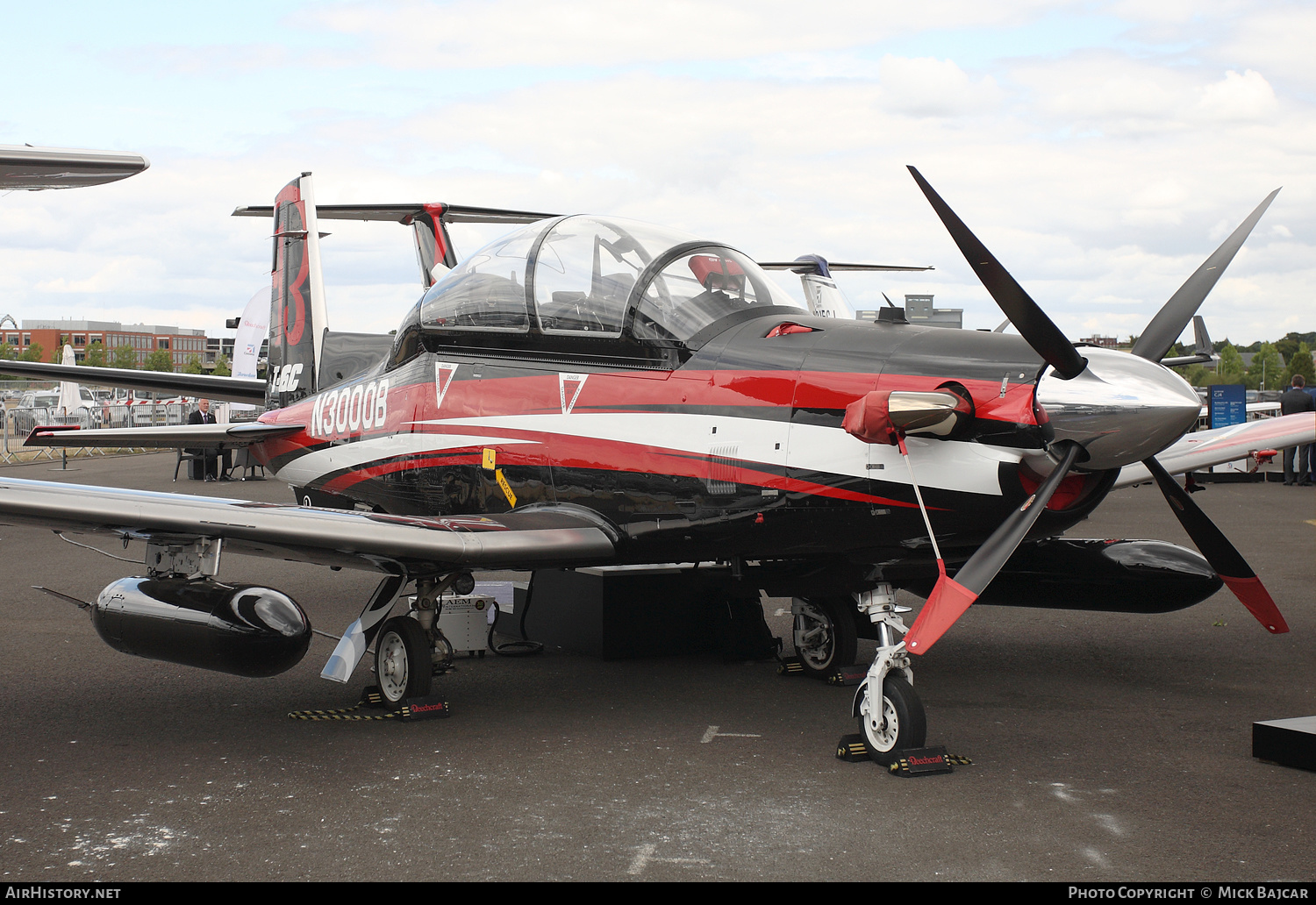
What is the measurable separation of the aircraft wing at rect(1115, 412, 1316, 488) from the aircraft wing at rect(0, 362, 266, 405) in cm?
754

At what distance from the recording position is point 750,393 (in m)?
5.46

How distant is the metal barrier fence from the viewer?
114 ft

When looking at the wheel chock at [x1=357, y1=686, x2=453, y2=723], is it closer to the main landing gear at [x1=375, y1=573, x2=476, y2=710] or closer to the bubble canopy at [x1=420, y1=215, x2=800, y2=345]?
the main landing gear at [x1=375, y1=573, x2=476, y2=710]

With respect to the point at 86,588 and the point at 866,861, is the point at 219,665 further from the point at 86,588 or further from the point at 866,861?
the point at 86,588

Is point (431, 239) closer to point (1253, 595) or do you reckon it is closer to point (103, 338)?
point (1253, 595)

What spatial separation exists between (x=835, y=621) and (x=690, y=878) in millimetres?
3484

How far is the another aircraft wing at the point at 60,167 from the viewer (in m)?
12.1

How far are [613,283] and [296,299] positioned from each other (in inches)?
221

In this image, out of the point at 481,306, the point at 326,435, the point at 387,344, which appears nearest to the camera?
the point at 481,306

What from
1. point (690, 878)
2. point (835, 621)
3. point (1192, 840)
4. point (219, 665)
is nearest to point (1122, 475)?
point (835, 621)

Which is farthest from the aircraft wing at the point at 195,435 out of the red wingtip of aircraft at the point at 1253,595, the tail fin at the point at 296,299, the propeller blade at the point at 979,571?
the red wingtip of aircraft at the point at 1253,595

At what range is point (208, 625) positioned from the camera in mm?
5359

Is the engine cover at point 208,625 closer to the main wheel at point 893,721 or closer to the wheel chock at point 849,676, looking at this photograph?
the main wheel at point 893,721

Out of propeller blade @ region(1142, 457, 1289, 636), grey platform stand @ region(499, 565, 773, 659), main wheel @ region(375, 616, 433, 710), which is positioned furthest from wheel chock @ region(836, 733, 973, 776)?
main wheel @ region(375, 616, 433, 710)
